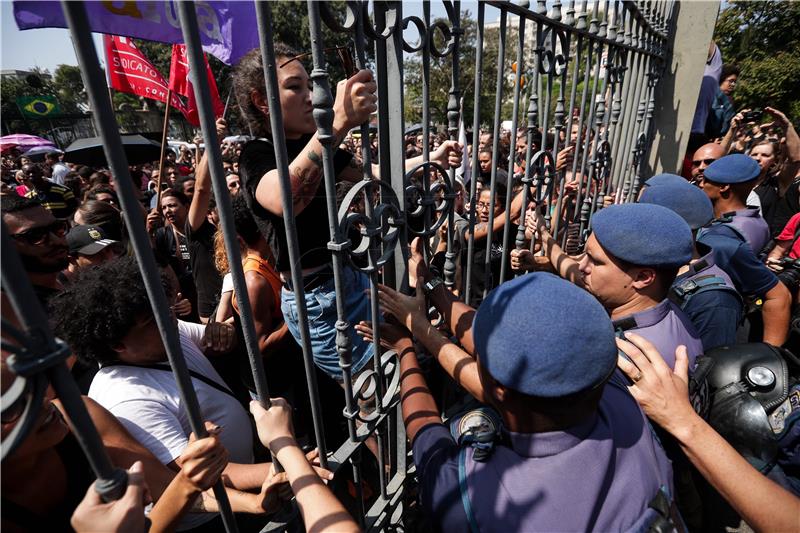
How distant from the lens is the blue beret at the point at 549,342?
1128 millimetres

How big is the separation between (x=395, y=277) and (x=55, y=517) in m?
1.30

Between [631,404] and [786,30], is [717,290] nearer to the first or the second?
[631,404]

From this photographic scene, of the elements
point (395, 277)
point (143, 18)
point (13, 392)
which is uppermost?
point (143, 18)

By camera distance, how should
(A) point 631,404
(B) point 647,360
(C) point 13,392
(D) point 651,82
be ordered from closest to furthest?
(C) point 13,392 → (A) point 631,404 → (B) point 647,360 → (D) point 651,82

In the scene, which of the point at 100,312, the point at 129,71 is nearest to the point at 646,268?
the point at 100,312

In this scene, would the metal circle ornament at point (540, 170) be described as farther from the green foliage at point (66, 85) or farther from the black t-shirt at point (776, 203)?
the green foliage at point (66, 85)

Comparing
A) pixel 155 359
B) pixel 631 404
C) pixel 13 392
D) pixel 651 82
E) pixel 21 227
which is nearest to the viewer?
pixel 13 392

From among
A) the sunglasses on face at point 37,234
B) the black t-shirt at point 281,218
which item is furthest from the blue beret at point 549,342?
the sunglasses on face at point 37,234

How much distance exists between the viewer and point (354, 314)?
213cm

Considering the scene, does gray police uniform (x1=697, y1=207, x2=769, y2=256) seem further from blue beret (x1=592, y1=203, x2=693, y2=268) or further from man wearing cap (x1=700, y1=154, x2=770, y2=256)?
blue beret (x1=592, y1=203, x2=693, y2=268)

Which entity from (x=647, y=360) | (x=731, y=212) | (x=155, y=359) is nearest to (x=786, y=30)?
(x=731, y=212)

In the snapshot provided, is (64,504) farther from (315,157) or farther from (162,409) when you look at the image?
Answer: (315,157)

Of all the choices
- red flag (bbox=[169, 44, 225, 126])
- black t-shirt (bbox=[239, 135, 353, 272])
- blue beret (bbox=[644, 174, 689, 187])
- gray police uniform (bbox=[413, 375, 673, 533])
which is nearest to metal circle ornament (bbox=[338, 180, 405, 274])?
black t-shirt (bbox=[239, 135, 353, 272])

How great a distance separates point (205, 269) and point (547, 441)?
3308 millimetres
